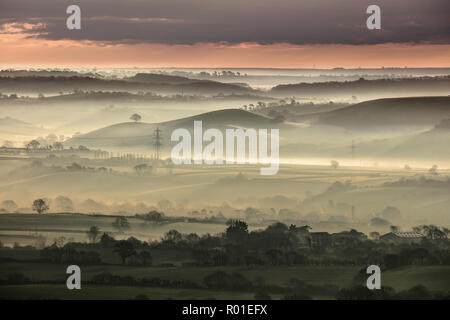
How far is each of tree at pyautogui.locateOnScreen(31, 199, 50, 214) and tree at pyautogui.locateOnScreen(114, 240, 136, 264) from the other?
4.28ft

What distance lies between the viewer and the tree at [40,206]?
53.6 ft

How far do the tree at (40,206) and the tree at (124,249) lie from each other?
1.31 m

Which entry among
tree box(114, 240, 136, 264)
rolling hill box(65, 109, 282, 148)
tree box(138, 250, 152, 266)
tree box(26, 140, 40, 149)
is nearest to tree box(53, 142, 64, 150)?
rolling hill box(65, 109, 282, 148)

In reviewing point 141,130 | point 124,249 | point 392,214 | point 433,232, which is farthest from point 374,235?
point 141,130

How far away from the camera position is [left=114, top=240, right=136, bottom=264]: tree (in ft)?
53.2

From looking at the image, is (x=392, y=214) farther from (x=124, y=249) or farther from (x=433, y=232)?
(x=124, y=249)

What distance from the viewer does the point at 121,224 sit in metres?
16.3

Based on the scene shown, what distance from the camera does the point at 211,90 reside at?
17109 millimetres

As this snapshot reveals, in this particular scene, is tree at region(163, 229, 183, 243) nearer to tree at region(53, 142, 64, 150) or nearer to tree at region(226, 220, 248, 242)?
tree at region(226, 220, 248, 242)
